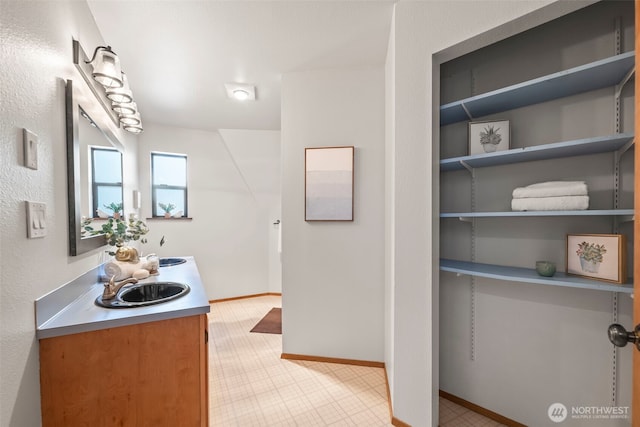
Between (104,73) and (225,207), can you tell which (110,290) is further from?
(225,207)

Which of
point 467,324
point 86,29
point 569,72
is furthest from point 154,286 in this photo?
point 569,72

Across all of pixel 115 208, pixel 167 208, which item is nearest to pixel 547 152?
pixel 115 208

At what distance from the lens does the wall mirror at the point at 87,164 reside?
127cm

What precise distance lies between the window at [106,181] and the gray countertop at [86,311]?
520 mm

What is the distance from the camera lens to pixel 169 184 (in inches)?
147

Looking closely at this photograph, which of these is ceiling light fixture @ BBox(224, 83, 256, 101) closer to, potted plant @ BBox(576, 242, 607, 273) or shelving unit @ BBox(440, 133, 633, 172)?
shelving unit @ BBox(440, 133, 633, 172)

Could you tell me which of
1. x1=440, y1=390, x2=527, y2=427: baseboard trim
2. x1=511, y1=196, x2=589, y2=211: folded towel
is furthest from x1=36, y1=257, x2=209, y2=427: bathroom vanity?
x1=511, y1=196, x2=589, y2=211: folded towel

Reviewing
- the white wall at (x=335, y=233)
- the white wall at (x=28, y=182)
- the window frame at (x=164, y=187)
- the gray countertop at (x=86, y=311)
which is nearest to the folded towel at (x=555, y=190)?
the white wall at (x=335, y=233)

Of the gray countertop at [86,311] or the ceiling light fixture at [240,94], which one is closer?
the gray countertop at [86,311]

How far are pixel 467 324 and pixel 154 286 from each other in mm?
1980

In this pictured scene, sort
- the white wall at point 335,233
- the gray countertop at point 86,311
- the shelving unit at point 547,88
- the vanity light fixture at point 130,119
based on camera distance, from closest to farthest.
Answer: the gray countertop at point 86,311 < the shelving unit at point 547,88 < the vanity light fixture at point 130,119 < the white wall at point 335,233

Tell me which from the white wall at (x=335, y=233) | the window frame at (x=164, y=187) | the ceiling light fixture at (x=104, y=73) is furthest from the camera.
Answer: the window frame at (x=164, y=187)

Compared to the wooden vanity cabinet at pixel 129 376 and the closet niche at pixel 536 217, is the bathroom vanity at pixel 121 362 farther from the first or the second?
the closet niche at pixel 536 217

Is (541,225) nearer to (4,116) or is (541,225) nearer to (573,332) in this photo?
(573,332)
